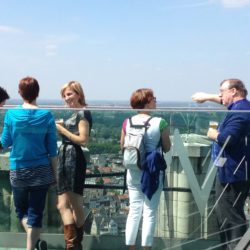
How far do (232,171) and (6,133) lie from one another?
195 cm

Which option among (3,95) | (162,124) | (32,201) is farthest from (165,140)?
(3,95)

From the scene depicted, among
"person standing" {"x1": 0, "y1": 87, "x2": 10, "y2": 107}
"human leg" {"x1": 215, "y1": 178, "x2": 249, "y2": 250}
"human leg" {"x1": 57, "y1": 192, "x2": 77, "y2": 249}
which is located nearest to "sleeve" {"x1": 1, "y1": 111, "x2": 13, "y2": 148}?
"human leg" {"x1": 57, "y1": 192, "x2": 77, "y2": 249}

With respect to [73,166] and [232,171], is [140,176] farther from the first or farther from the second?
[232,171]

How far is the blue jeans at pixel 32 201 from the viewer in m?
4.52

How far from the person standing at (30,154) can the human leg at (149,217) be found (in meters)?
0.85

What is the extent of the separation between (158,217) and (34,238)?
3.65 feet

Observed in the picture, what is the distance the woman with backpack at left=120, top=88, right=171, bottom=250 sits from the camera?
4297mm

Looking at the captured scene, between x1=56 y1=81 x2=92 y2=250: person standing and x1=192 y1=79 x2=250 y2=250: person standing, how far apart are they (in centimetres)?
109

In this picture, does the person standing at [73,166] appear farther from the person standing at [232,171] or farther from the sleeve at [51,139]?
the person standing at [232,171]

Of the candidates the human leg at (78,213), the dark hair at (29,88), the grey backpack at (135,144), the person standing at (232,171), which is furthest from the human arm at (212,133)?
the dark hair at (29,88)

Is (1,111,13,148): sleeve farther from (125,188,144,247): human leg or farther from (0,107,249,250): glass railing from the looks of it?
(125,188,144,247): human leg

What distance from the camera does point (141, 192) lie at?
14.4 feet

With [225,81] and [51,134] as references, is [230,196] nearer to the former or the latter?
[225,81]

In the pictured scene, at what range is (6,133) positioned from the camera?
14.7ft
